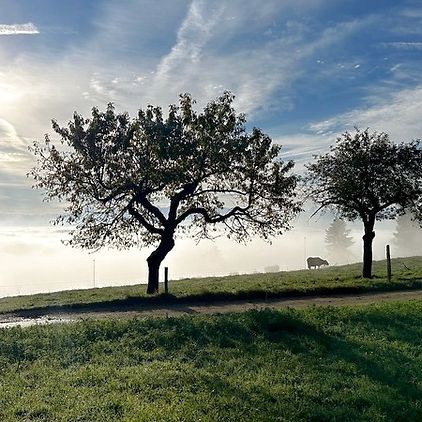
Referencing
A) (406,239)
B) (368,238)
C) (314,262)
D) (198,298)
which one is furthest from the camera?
(406,239)

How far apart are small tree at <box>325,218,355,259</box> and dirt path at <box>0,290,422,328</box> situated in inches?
5640

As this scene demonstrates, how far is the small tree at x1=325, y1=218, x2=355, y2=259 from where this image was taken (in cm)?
16450

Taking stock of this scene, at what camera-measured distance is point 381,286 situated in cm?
2619

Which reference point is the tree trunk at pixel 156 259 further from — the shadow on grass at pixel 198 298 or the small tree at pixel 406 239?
the small tree at pixel 406 239

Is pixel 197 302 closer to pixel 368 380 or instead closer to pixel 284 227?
pixel 284 227

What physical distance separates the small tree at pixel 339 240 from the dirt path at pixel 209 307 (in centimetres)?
14325

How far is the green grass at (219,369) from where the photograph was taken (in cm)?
888

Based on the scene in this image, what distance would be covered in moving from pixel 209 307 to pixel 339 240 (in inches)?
5878

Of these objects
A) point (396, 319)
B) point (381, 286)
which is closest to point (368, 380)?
point (396, 319)

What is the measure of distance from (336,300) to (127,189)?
456 inches

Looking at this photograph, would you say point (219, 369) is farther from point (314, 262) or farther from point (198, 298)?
point (314, 262)

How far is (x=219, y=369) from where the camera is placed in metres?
11.0

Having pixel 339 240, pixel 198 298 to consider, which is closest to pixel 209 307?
pixel 198 298

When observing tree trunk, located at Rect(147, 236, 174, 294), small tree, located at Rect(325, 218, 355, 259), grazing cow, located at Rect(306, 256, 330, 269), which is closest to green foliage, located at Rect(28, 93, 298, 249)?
tree trunk, located at Rect(147, 236, 174, 294)
